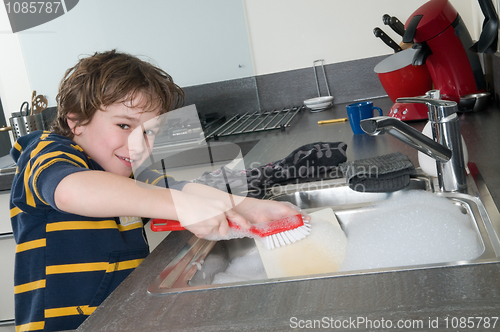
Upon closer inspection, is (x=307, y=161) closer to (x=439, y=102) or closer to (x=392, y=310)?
(x=439, y=102)

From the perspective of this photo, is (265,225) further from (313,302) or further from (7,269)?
(7,269)

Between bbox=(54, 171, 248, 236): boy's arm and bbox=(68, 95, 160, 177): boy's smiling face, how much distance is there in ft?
0.71

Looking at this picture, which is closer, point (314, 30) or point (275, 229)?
point (275, 229)

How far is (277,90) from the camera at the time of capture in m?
2.02

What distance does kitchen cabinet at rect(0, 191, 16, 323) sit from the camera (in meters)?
1.55

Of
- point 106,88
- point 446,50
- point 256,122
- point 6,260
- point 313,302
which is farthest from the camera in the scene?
point 256,122

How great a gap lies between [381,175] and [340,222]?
0.43ft

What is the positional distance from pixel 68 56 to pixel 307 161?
53.6 inches

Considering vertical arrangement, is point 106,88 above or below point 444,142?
above

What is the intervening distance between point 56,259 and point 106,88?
14.5 inches

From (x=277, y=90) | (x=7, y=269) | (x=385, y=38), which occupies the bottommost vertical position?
(x=7, y=269)

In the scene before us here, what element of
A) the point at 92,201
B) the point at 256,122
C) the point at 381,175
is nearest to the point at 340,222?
the point at 381,175

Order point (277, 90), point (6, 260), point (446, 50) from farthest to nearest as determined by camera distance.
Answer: point (277, 90) → point (6, 260) → point (446, 50)

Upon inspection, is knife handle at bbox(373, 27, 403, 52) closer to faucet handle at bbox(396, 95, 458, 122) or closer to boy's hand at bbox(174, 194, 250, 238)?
faucet handle at bbox(396, 95, 458, 122)
